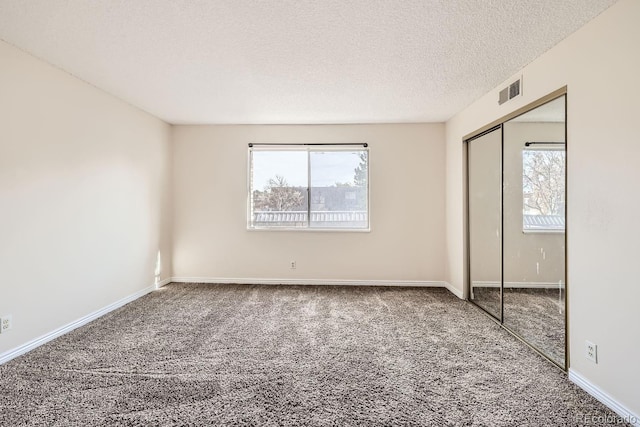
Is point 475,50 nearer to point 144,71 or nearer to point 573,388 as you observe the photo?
point 573,388

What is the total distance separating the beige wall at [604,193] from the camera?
1841 millimetres

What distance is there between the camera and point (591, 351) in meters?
2.12

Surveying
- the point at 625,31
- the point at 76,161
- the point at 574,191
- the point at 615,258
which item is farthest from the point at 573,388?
the point at 76,161

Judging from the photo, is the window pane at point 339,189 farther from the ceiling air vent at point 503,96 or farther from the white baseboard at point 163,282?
the white baseboard at point 163,282

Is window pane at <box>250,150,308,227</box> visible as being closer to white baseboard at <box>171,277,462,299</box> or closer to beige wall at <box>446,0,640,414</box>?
white baseboard at <box>171,277,462,299</box>

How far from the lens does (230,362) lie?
8.24 ft

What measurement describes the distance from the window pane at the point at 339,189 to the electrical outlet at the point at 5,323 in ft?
11.4

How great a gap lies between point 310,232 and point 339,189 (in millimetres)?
817

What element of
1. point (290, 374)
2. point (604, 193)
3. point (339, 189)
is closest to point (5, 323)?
point (290, 374)

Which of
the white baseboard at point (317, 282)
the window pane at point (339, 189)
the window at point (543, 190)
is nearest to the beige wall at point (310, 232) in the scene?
the white baseboard at point (317, 282)

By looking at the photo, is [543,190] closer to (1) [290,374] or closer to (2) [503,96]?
(2) [503,96]

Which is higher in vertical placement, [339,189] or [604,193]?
[339,189]

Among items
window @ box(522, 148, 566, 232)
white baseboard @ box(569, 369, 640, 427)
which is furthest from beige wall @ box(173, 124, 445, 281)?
white baseboard @ box(569, 369, 640, 427)

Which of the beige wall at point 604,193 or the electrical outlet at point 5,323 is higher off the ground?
the beige wall at point 604,193
